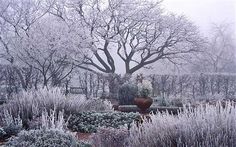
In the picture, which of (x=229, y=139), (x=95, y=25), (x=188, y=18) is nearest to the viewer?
(x=229, y=139)

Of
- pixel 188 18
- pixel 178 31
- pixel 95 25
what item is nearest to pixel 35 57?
pixel 95 25

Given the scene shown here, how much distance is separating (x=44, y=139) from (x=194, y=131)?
234 cm

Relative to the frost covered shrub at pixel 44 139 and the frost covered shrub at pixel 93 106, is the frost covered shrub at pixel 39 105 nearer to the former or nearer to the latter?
the frost covered shrub at pixel 93 106

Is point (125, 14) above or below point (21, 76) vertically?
above

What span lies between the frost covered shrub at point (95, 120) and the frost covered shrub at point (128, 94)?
606cm

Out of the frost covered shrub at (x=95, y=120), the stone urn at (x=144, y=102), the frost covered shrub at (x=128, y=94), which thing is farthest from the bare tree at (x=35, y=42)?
the frost covered shrub at (x=95, y=120)

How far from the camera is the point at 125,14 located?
23828 millimetres

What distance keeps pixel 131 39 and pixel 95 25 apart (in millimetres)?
2776

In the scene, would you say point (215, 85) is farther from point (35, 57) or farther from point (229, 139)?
point (229, 139)

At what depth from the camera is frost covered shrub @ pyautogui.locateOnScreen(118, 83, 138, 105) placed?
16141mm

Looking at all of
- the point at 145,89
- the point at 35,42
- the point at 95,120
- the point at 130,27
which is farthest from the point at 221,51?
the point at 95,120

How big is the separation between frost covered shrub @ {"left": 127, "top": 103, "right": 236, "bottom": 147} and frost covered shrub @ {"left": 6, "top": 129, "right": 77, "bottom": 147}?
1174 millimetres

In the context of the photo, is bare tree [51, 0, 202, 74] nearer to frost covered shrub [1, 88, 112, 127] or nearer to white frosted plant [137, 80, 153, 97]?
white frosted plant [137, 80, 153, 97]

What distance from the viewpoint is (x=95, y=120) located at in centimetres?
950
